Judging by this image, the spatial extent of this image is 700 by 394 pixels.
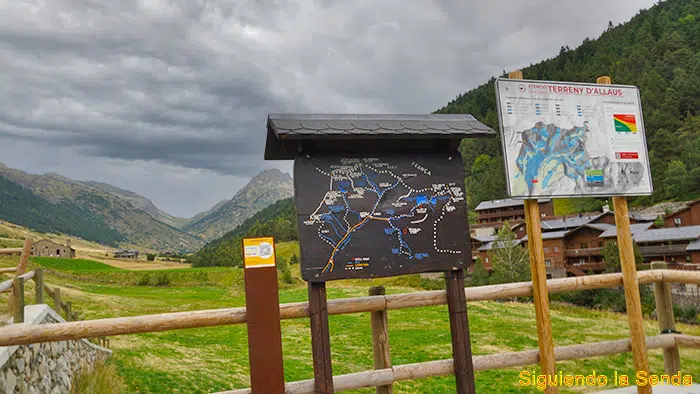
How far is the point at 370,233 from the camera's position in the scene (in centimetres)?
413

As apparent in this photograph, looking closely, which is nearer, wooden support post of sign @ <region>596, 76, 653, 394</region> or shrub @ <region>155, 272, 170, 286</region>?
wooden support post of sign @ <region>596, 76, 653, 394</region>

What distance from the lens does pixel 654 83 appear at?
237 feet

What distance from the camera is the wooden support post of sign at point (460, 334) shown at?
170 inches

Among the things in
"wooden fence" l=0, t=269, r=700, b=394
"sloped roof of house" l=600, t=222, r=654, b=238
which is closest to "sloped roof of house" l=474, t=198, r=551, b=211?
"sloped roof of house" l=600, t=222, r=654, b=238

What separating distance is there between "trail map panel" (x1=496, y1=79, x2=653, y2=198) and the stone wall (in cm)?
620

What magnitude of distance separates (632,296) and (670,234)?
43649 mm

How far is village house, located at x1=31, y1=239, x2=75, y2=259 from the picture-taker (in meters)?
86.5

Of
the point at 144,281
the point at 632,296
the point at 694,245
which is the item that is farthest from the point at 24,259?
the point at 694,245

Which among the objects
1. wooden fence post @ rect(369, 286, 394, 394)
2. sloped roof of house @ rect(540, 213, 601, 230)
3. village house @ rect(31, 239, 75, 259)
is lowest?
wooden fence post @ rect(369, 286, 394, 394)

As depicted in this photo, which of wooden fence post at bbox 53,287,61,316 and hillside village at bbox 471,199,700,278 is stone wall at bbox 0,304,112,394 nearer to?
wooden fence post at bbox 53,287,61,316

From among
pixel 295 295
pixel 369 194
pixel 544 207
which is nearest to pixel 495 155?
pixel 544 207

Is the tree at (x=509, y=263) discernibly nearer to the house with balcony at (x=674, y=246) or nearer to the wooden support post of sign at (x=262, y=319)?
the house with balcony at (x=674, y=246)

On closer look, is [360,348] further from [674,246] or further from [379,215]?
[674,246]

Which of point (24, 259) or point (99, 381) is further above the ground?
point (24, 259)
